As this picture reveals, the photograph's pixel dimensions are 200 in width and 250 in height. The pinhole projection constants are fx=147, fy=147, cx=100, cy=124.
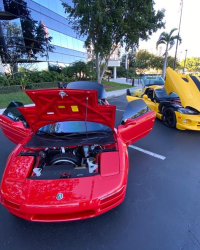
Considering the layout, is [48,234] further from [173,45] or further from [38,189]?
[173,45]

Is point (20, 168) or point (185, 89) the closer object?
point (20, 168)

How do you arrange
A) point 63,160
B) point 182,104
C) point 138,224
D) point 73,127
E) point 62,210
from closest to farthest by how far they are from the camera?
1. point 62,210
2. point 138,224
3. point 63,160
4. point 73,127
5. point 182,104

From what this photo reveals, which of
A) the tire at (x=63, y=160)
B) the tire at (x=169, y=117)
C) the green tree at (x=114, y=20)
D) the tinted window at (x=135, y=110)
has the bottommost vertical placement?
the tire at (x=169, y=117)

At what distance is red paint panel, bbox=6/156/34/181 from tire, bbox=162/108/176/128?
14.5 ft

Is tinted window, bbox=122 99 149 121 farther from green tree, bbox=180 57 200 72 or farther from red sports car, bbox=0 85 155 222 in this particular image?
green tree, bbox=180 57 200 72

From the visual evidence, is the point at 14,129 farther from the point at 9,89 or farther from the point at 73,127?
the point at 9,89

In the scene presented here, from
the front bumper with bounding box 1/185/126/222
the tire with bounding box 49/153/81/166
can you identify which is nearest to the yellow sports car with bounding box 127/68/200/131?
the tire with bounding box 49/153/81/166

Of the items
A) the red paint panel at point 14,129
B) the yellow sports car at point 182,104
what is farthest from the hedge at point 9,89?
the yellow sports car at point 182,104

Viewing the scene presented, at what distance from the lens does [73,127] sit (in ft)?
8.49

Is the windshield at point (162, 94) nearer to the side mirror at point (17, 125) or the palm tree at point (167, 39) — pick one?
the side mirror at point (17, 125)

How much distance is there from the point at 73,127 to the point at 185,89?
3728mm

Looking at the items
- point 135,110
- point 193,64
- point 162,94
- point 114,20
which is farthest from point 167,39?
point 193,64

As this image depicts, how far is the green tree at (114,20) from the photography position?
10781 millimetres

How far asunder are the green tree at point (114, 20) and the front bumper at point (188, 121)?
9579 mm
